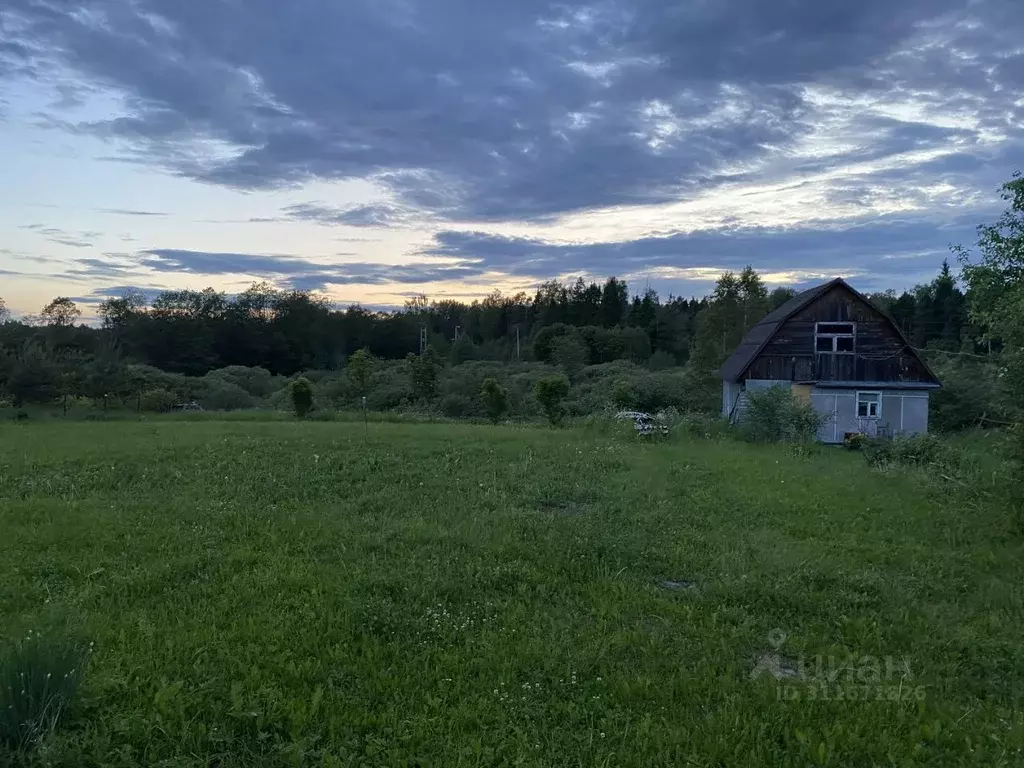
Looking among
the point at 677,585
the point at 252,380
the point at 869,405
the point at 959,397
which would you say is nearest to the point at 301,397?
the point at 677,585

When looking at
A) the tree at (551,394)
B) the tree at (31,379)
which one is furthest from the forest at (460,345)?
the tree at (551,394)

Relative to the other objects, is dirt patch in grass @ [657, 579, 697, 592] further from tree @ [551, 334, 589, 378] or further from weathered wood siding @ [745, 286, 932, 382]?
tree @ [551, 334, 589, 378]

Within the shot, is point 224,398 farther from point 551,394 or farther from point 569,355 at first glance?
point 569,355

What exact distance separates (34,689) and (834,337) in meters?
24.9

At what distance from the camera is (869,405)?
23266mm

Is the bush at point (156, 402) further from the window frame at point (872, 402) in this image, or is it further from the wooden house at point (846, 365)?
the window frame at point (872, 402)

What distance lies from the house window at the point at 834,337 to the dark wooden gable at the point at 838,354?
0.43 feet

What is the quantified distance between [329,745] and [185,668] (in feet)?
3.65

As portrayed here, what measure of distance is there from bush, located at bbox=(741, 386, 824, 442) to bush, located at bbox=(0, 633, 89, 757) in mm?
15374

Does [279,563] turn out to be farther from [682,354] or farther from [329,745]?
[682,354]

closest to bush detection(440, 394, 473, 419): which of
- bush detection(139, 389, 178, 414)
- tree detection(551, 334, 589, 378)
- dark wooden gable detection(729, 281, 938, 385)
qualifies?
bush detection(139, 389, 178, 414)

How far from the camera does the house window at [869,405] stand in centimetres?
2317

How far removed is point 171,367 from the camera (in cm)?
4931

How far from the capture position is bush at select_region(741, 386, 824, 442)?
53.9ft
